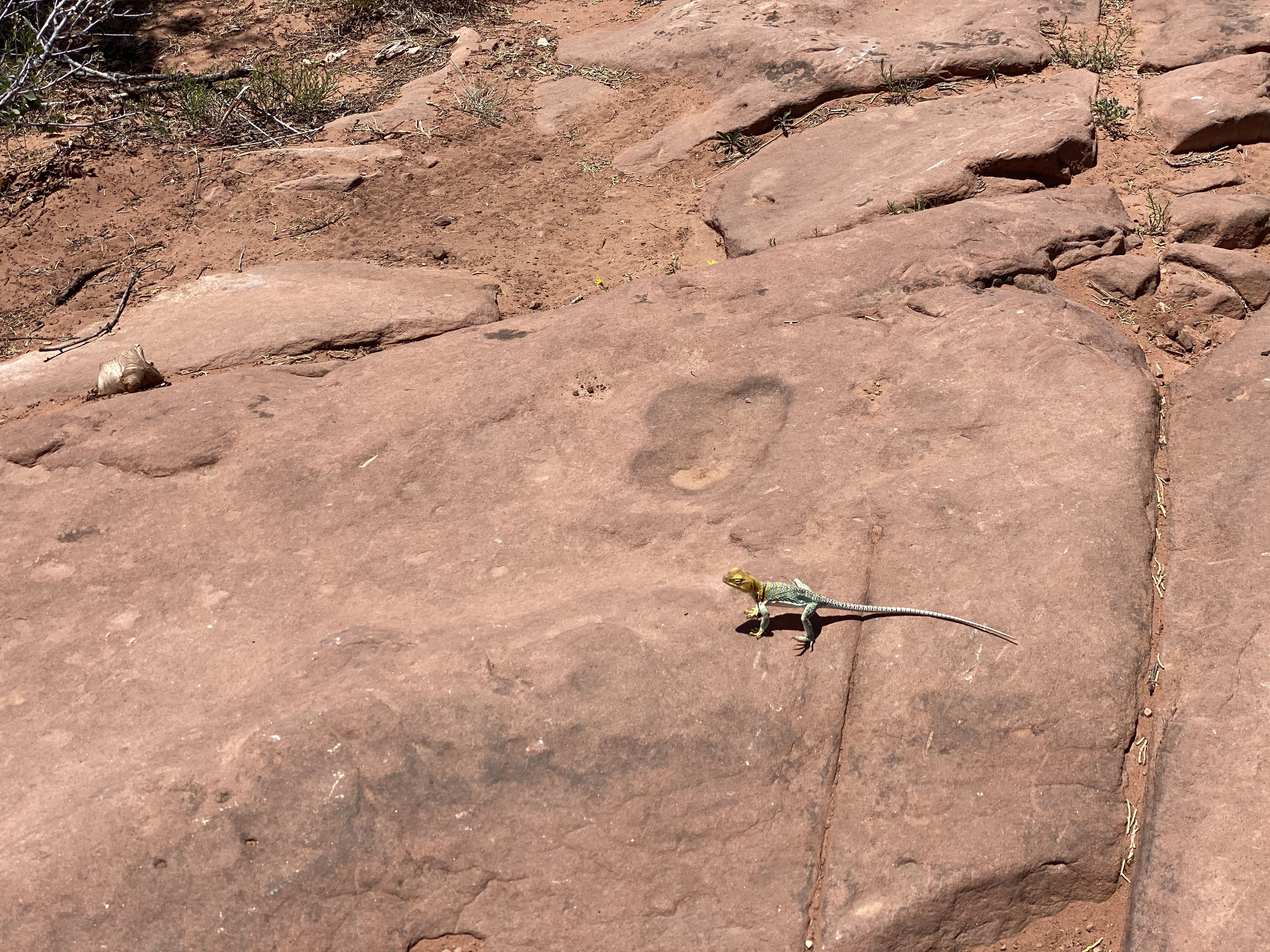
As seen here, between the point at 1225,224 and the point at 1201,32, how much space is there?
1.88 m

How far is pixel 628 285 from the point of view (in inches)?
155

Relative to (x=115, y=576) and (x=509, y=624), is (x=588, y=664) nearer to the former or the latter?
(x=509, y=624)

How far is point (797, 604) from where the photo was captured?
2.53 m

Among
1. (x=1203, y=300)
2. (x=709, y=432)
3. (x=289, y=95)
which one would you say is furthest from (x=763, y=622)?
(x=289, y=95)

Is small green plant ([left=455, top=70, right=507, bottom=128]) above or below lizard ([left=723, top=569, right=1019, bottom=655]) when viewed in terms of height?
above

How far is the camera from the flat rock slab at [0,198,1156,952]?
2248 millimetres

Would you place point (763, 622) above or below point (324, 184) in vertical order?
below

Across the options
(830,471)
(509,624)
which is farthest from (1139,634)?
(509,624)

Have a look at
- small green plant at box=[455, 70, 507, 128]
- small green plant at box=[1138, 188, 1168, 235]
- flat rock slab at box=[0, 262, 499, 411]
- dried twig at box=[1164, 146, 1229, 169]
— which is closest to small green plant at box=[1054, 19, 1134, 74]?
dried twig at box=[1164, 146, 1229, 169]

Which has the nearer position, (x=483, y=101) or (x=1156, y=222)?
(x=1156, y=222)

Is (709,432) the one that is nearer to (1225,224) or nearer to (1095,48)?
(1225,224)

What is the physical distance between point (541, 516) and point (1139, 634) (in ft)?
5.24

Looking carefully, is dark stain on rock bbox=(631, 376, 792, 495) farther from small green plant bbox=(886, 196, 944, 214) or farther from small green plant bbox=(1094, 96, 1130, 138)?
small green plant bbox=(1094, 96, 1130, 138)

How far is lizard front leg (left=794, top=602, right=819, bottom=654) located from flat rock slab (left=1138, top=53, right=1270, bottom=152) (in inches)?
142
